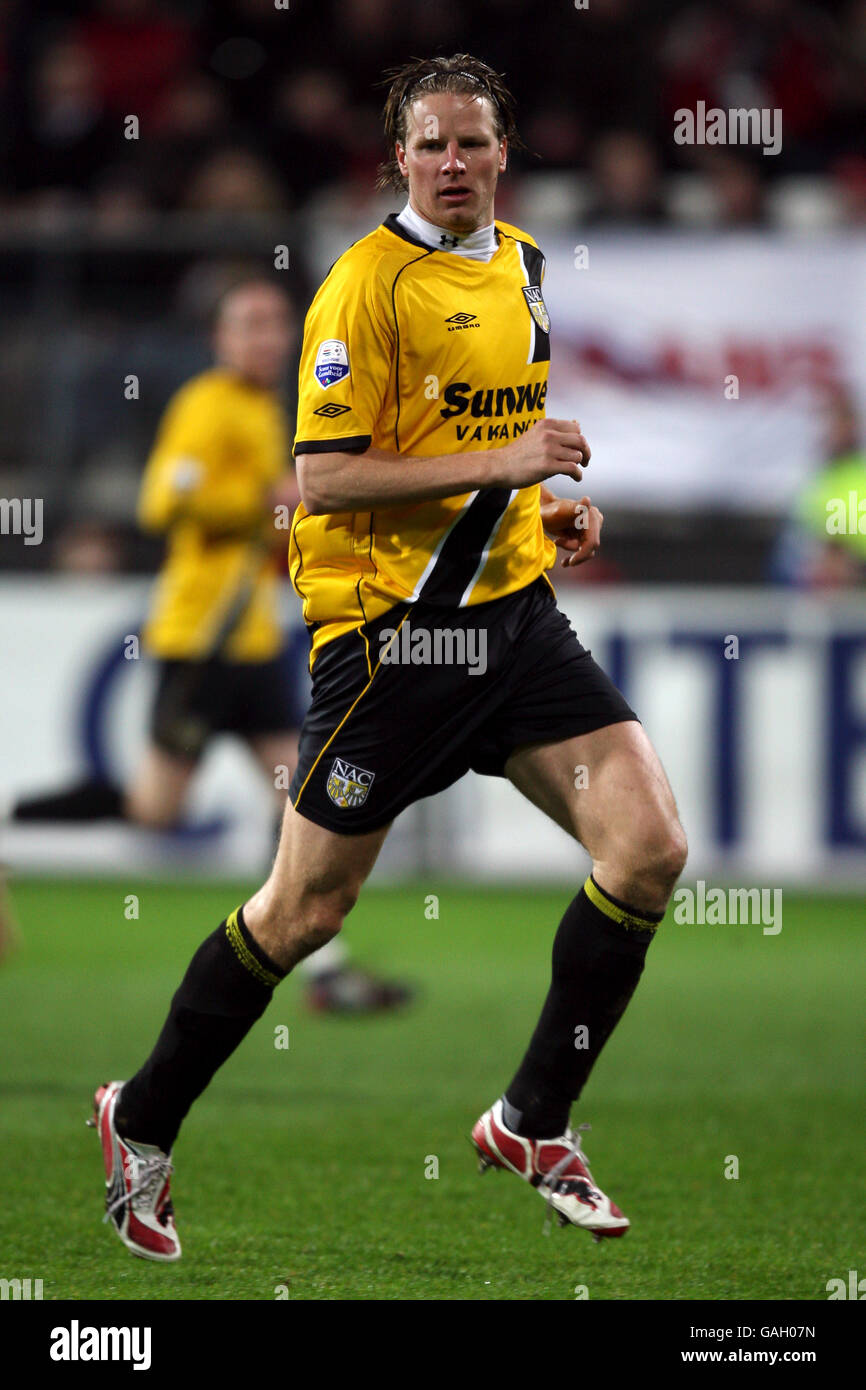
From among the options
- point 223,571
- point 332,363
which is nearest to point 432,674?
point 332,363

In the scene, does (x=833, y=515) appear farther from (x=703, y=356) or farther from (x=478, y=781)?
(x=478, y=781)

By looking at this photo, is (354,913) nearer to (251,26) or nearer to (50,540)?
(50,540)

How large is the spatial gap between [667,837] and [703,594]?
649 cm

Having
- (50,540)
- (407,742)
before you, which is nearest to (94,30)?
(50,540)

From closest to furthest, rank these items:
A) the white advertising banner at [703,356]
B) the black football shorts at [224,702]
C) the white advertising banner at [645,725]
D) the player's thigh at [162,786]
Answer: the black football shorts at [224,702]
the player's thigh at [162,786]
the white advertising banner at [645,725]
the white advertising banner at [703,356]

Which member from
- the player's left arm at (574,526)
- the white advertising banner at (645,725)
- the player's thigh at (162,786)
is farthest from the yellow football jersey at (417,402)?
the white advertising banner at (645,725)

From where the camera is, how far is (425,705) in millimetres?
4055

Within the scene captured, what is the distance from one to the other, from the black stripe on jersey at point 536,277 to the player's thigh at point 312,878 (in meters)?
1.07

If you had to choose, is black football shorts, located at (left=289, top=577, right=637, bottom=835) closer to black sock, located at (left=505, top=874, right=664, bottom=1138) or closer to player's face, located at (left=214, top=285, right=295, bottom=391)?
black sock, located at (left=505, top=874, right=664, bottom=1138)

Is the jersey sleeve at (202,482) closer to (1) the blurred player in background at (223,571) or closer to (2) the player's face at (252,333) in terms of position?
(1) the blurred player in background at (223,571)

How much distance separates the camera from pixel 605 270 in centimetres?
1239

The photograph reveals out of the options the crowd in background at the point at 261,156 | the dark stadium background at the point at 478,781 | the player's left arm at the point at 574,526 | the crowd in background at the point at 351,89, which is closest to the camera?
the player's left arm at the point at 574,526

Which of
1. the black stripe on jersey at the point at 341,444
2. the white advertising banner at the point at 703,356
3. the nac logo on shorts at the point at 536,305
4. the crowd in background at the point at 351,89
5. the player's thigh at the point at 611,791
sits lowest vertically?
the player's thigh at the point at 611,791

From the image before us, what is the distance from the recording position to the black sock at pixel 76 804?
27.2ft
